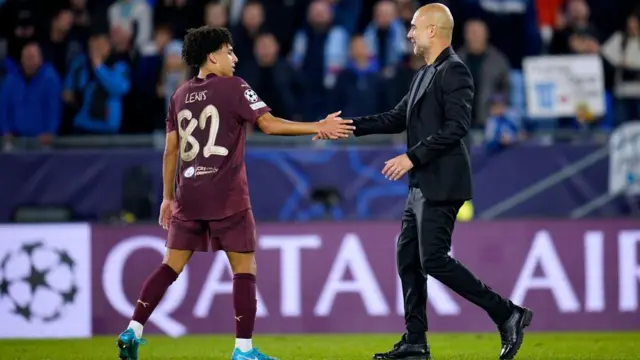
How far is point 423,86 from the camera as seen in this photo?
25.7 feet

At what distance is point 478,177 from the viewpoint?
1310 cm

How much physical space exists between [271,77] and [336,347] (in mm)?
4526

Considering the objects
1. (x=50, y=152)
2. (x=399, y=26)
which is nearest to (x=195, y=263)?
(x=50, y=152)

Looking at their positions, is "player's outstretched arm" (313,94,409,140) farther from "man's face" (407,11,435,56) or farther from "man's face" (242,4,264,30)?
"man's face" (242,4,264,30)

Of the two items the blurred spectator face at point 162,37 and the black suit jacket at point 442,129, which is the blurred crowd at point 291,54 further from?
the black suit jacket at point 442,129

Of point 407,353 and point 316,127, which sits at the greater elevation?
point 316,127

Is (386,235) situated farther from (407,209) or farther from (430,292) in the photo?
(407,209)

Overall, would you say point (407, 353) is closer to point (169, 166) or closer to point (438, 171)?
point (438, 171)

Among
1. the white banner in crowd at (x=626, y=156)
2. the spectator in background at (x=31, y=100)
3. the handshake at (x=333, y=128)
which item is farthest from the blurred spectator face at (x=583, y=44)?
the handshake at (x=333, y=128)

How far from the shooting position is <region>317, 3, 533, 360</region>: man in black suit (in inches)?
301

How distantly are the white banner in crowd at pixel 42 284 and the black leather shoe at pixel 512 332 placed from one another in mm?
4316

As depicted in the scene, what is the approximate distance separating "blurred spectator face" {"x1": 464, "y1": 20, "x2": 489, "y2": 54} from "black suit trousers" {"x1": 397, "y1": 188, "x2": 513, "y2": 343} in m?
5.65

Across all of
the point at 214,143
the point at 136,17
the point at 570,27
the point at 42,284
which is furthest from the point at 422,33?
the point at 136,17

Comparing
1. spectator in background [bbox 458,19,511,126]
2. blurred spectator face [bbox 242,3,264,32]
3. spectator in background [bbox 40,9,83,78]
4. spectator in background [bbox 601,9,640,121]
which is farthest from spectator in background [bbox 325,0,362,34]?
spectator in background [bbox 40,9,83,78]
